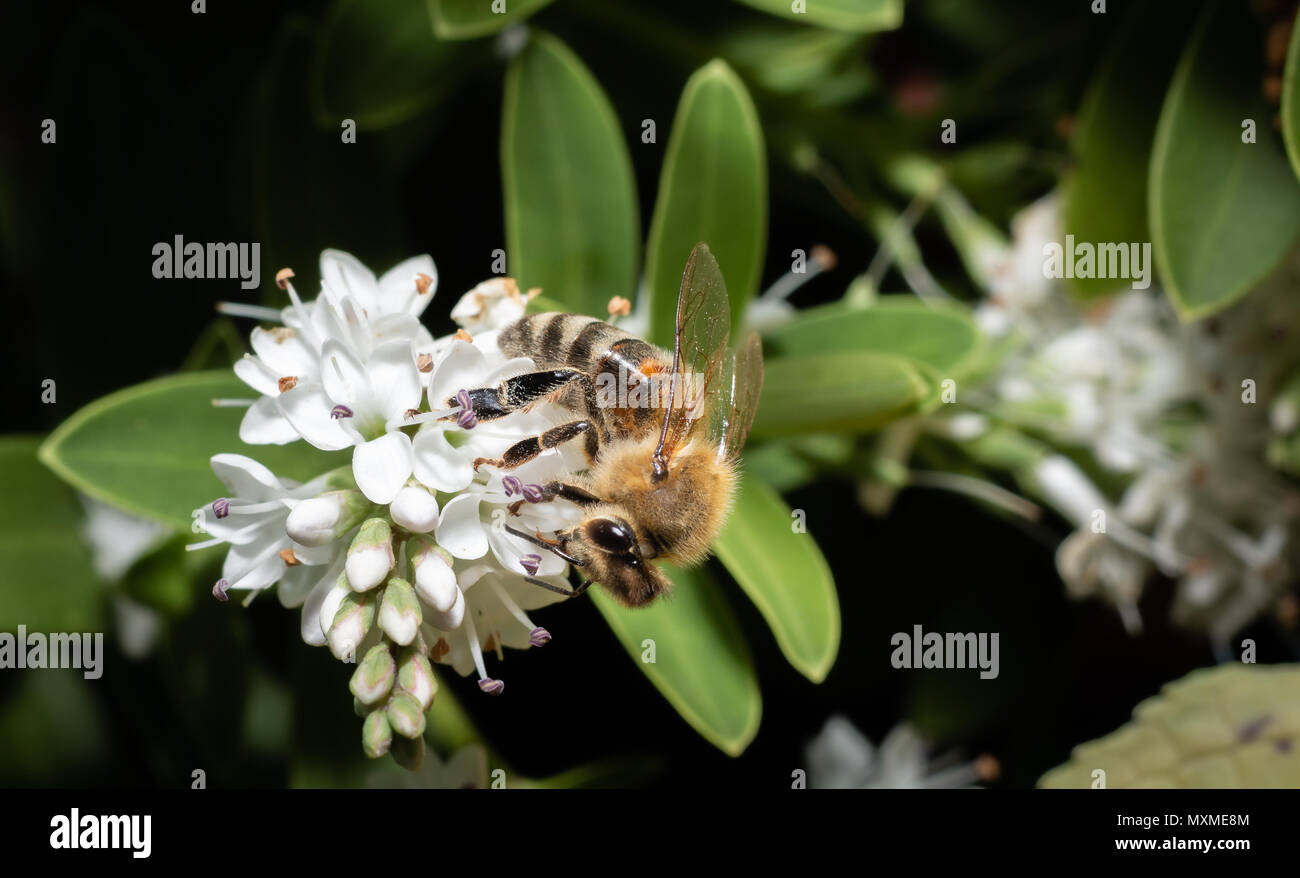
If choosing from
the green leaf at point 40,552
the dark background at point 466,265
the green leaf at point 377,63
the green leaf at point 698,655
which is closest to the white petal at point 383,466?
the green leaf at point 698,655

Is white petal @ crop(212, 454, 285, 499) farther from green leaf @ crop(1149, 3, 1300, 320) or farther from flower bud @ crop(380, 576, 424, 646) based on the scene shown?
green leaf @ crop(1149, 3, 1300, 320)

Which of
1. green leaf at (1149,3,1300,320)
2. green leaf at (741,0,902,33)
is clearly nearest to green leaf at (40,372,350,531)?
green leaf at (741,0,902,33)

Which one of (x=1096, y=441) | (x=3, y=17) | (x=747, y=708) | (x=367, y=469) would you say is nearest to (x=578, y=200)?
(x=367, y=469)

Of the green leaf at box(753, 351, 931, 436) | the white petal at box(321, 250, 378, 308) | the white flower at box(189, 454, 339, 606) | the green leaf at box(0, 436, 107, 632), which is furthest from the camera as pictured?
the green leaf at box(0, 436, 107, 632)

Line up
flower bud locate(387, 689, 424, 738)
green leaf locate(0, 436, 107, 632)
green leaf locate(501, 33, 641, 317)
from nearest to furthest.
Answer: flower bud locate(387, 689, 424, 738) → green leaf locate(501, 33, 641, 317) → green leaf locate(0, 436, 107, 632)

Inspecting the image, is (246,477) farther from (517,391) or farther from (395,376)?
(517,391)

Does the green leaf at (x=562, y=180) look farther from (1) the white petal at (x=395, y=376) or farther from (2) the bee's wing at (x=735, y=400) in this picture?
(1) the white petal at (x=395, y=376)
